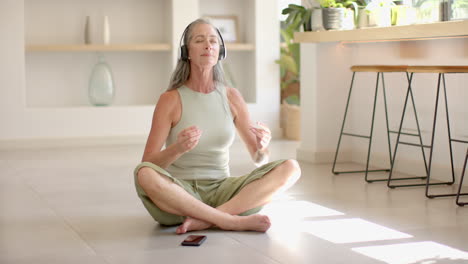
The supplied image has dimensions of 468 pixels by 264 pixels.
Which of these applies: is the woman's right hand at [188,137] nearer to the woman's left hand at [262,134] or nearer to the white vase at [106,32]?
the woman's left hand at [262,134]

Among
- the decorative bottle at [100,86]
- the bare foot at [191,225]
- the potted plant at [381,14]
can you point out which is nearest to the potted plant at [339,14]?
the potted plant at [381,14]

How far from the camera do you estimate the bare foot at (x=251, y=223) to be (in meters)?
3.14

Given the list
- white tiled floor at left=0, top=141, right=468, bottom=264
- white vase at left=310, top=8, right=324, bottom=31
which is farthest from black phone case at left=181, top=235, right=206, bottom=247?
white vase at left=310, top=8, right=324, bottom=31

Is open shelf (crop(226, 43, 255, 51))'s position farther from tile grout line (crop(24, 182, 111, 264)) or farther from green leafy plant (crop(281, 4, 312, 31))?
tile grout line (crop(24, 182, 111, 264))

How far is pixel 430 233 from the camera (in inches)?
125

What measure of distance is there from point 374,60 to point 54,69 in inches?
123

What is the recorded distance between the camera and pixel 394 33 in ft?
14.8

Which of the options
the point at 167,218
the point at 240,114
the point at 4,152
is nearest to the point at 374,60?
the point at 240,114

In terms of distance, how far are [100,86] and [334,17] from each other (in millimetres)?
2588

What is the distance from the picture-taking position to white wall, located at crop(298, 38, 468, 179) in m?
4.73

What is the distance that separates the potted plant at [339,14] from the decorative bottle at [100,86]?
8.11 ft

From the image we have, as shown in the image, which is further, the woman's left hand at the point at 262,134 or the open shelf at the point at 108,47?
the open shelf at the point at 108,47

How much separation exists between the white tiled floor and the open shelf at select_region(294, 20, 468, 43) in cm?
87

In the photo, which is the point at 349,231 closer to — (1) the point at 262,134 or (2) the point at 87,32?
(1) the point at 262,134
